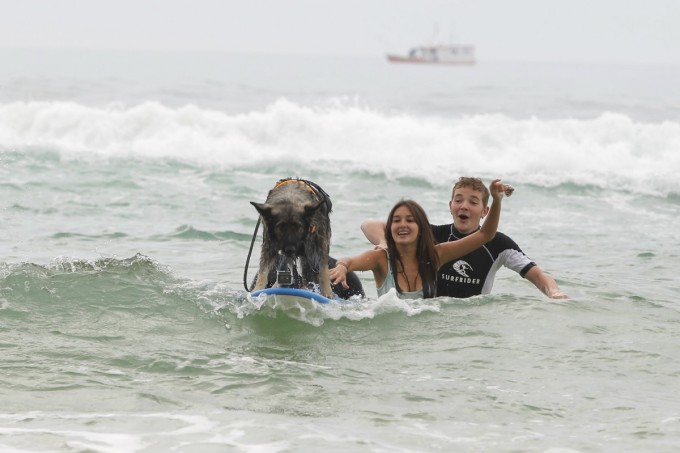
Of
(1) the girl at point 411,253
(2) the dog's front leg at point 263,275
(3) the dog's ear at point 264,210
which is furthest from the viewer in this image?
(1) the girl at point 411,253

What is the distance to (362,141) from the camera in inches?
969

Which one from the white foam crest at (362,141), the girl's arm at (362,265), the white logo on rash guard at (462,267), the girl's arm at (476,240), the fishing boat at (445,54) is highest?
the fishing boat at (445,54)

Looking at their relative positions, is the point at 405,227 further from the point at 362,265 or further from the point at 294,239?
the point at 294,239

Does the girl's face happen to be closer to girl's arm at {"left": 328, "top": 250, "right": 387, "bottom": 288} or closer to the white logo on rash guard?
girl's arm at {"left": 328, "top": 250, "right": 387, "bottom": 288}

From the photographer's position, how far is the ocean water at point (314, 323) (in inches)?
223

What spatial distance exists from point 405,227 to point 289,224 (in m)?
1.00

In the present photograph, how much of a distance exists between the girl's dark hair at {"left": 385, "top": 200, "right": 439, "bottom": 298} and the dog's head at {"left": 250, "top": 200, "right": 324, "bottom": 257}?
31.1 inches

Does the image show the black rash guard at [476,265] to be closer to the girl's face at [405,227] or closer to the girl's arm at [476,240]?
the girl's arm at [476,240]

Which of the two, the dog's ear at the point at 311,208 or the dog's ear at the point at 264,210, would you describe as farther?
the dog's ear at the point at 311,208

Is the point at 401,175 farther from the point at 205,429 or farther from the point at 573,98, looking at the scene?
the point at 573,98

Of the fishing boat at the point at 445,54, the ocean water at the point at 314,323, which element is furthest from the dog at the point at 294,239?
the fishing boat at the point at 445,54

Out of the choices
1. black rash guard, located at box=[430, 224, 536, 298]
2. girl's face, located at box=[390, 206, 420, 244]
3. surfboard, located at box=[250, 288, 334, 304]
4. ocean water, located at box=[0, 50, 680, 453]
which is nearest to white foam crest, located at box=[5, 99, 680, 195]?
ocean water, located at box=[0, 50, 680, 453]

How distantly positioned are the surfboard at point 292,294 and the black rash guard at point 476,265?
47.1 inches

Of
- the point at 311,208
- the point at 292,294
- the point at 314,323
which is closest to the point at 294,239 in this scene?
the point at 311,208
